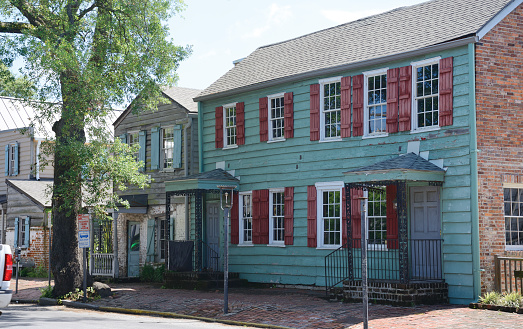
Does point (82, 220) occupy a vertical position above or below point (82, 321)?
above

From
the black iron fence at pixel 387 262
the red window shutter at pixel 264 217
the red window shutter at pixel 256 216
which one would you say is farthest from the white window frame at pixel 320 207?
the red window shutter at pixel 256 216

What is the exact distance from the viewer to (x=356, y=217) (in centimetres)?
1902

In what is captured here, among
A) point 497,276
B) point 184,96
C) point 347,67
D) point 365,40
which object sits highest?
point 365,40

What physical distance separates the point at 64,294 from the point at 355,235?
27.3ft

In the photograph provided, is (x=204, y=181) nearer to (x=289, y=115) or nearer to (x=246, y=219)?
(x=246, y=219)

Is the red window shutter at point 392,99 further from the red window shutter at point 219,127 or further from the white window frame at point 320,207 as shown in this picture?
the red window shutter at point 219,127

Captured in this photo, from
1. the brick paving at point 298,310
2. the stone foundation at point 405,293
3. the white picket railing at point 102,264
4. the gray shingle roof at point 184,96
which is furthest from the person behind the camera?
the white picket railing at point 102,264

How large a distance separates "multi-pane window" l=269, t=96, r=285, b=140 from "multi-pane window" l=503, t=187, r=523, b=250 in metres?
7.22

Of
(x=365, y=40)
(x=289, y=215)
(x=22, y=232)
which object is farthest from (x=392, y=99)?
(x=22, y=232)

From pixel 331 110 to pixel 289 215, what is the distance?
3427mm

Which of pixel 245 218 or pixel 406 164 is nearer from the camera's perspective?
pixel 406 164

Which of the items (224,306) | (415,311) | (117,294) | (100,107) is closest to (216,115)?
(100,107)

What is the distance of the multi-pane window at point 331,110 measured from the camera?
20109mm

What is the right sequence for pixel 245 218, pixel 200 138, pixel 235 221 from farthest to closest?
pixel 200 138 → pixel 235 221 → pixel 245 218
